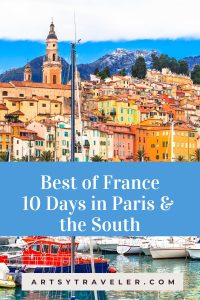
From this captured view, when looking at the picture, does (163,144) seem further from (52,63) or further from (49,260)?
(49,260)

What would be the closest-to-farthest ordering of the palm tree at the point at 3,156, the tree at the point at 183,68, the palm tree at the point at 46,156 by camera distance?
1. the palm tree at the point at 3,156
2. the palm tree at the point at 46,156
3. the tree at the point at 183,68

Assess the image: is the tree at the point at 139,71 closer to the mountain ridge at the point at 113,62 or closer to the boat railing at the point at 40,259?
the mountain ridge at the point at 113,62

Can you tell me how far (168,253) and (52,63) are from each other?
2461 inches

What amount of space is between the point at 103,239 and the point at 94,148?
34.5 meters

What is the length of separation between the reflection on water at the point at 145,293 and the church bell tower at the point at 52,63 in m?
60.4

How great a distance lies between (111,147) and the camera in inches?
2231

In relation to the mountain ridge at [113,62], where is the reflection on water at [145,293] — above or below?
below

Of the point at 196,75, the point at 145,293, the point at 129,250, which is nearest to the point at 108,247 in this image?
the point at 129,250

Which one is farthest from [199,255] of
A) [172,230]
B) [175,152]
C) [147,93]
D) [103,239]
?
[147,93]

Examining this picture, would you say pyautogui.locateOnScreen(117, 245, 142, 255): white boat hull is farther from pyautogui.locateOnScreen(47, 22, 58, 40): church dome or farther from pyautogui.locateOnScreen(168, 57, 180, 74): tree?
pyautogui.locateOnScreen(168, 57, 180, 74): tree

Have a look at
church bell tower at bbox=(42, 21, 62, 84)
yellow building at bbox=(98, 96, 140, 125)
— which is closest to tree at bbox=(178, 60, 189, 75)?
church bell tower at bbox=(42, 21, 62, 84)

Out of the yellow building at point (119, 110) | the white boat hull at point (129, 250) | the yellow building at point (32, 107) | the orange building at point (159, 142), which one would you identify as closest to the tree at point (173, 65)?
the yellow building at point (119, 110)

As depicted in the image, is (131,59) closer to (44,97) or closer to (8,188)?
(44,97)

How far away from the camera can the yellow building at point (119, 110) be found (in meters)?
65.1
